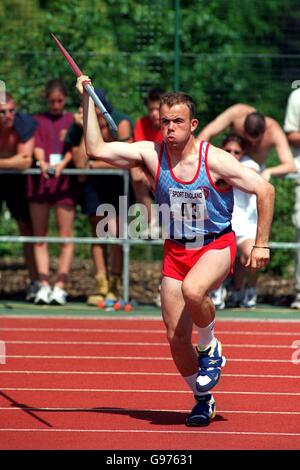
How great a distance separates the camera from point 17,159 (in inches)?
513

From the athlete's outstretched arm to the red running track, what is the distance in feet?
5.46

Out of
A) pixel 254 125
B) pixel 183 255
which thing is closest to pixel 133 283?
pixel 254 125

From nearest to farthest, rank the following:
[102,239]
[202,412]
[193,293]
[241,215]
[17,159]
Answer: [193,293], [202,412], [241,215], [17,159], [102,239]

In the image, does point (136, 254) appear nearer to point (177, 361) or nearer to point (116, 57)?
point (116, 57)

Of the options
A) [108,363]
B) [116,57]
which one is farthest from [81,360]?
[116,57]

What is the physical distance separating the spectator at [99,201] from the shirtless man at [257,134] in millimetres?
1063

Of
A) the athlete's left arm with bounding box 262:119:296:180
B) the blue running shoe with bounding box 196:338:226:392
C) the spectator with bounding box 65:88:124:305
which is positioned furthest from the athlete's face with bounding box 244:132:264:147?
the blue running shoe with bounding box 196:338:226:392

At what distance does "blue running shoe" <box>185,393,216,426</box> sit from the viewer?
822cm

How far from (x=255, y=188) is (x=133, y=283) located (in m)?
7.30

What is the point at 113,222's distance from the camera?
13.2 metres

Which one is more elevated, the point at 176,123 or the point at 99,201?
the point at 176,123

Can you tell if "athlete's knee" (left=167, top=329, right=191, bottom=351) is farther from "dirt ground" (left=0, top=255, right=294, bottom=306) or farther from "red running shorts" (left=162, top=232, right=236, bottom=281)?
"dirt ground" (left=0, top=255, right=294, bottom=306)

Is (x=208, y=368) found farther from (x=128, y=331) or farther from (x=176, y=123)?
(x=128, y=331)

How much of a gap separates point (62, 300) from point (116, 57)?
10.3 feet
